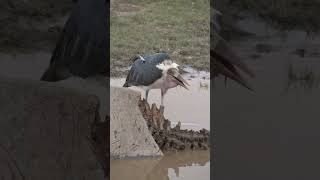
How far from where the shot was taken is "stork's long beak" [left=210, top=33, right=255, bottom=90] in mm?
3053

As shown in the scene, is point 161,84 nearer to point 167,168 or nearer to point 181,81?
point 181,81

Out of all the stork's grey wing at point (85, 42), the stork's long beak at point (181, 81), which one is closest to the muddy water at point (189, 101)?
the stork's long beak at point (181, 81)

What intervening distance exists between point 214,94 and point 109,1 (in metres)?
0.79

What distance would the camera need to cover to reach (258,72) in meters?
3.06

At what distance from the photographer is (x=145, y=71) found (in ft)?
10.1

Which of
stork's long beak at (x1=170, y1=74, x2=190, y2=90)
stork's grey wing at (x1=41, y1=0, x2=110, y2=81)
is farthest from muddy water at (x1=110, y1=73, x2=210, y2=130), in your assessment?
stork's grey wing at (x1=41, y1=0, x2=110, y2=81)

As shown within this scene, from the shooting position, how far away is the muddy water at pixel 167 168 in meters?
3.00

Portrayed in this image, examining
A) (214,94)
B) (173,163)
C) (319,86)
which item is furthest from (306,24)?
(173,163)

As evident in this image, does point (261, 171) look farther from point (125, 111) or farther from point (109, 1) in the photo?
point (109, 1)

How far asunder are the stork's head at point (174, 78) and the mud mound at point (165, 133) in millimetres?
153

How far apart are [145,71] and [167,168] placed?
565 mm

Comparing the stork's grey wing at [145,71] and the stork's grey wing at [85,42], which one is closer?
the stork's grey wing at [85,42]

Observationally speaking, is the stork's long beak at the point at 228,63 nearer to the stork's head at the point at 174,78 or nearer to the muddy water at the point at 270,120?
the muddy water at the point at 270,120

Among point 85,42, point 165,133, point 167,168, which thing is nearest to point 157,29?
point 85,42
